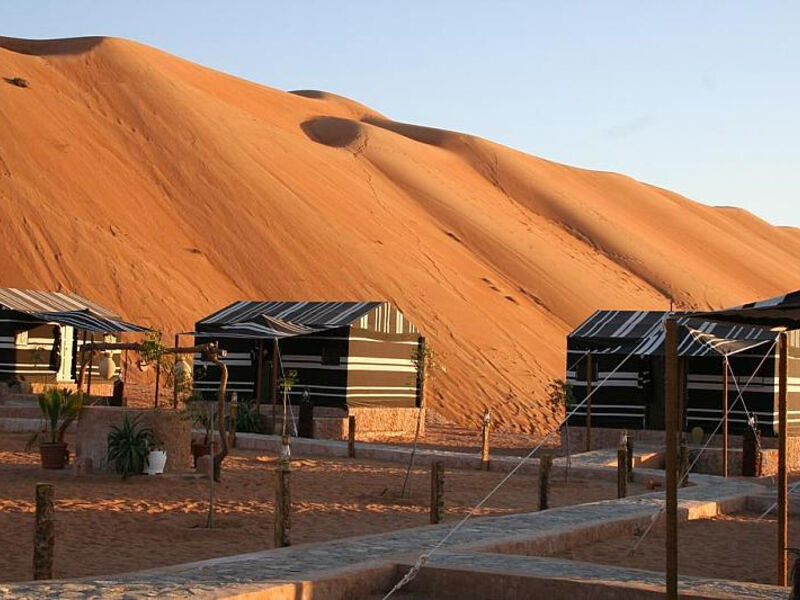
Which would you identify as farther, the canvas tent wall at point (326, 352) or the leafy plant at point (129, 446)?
the canvas tent wall at point (326, 352)

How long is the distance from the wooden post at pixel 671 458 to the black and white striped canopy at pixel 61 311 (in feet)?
74.7

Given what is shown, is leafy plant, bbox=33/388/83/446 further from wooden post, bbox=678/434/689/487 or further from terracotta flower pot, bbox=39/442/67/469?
wooden post, bbox=678/434/689/487

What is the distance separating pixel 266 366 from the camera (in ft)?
91.6

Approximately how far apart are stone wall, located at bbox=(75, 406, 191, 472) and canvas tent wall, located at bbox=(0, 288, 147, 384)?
12.5m

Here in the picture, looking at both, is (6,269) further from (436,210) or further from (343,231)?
(436,210)

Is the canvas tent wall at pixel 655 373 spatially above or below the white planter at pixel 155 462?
above

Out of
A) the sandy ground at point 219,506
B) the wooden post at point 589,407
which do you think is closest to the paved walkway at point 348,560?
the sandy ground at point 219,506

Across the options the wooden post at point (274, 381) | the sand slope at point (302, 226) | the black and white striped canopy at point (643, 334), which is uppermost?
the sand slope at point (302, 226)

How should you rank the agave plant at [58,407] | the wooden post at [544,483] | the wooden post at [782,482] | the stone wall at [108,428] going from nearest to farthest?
1. the wooden post at [782,482]
2. the wooden post at [544,483]
3. the stone wall at [108,428]
4. the agave plant at [58,407]

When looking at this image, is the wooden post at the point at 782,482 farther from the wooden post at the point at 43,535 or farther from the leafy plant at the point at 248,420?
the leafy plant at the point at 248,420

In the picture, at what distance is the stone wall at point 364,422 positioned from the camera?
2562 cm

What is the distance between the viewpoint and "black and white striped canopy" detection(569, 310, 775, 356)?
22875 mm

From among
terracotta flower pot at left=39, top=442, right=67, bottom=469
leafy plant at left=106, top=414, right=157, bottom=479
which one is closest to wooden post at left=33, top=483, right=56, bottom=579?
leafy plant at left=106, top=414, right=157, bottom=479

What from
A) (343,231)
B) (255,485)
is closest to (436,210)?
(343,231)
